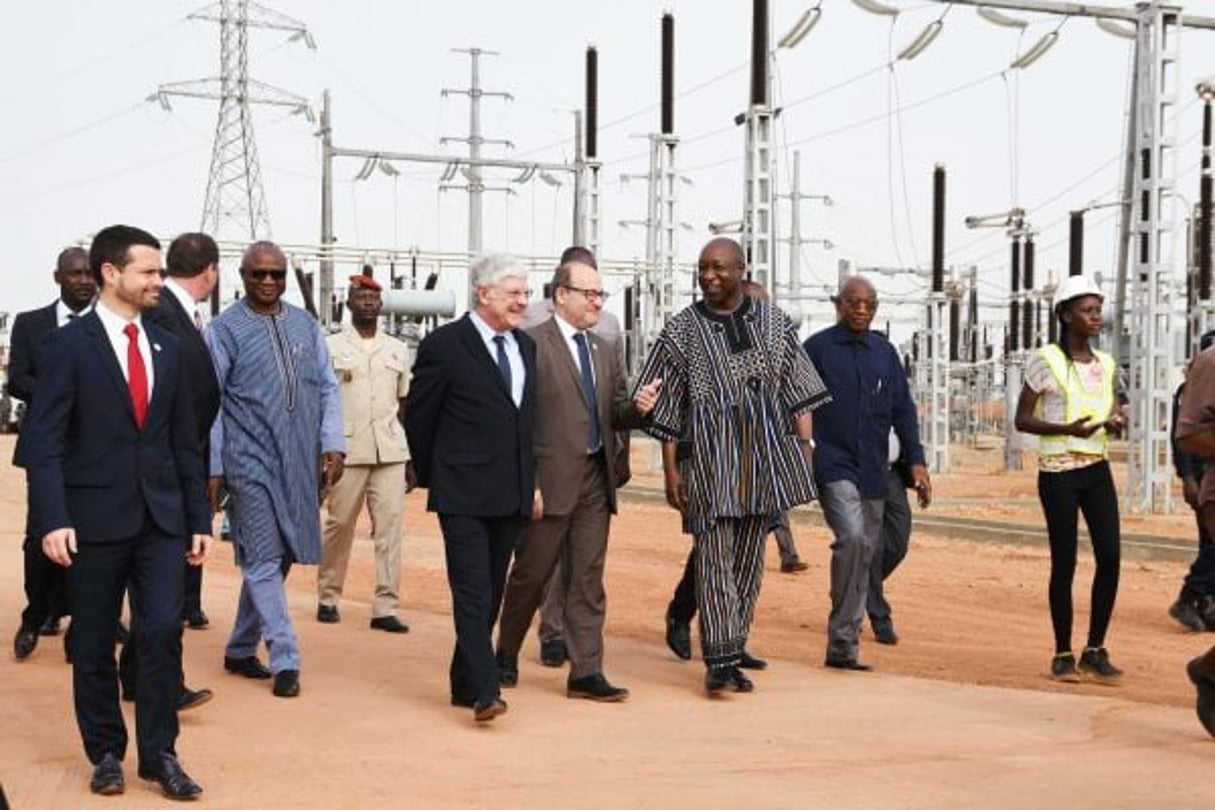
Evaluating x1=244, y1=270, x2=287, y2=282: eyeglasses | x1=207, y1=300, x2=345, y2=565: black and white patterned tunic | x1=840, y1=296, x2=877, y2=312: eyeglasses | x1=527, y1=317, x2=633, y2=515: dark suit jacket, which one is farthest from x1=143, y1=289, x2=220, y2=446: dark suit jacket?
x1=840, y1=296, x2=877, y2=312: eyeglasses

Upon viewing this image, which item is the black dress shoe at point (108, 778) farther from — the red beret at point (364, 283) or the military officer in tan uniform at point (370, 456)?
the red beret at point (364, 283)

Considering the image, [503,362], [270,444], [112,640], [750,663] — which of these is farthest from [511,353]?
[112,640]

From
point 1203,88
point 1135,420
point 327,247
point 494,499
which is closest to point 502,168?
point 327,247

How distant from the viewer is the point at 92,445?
639cm

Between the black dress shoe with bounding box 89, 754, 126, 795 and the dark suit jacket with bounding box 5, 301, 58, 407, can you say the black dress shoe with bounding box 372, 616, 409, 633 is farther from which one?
the black dress shoe with bounding box 89, 754, 126, 795

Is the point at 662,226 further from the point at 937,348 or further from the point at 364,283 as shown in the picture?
the point at 364,283

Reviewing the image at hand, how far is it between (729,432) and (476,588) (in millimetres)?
1488

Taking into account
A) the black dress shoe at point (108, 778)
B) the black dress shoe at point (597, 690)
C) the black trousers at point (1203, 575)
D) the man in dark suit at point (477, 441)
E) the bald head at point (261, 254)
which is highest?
the bald head at point (261, 254)

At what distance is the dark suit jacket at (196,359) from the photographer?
309 inches

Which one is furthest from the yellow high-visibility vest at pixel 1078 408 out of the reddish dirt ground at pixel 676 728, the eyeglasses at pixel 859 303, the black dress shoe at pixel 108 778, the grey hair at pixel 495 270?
the black dress shoe at pixel 108 778

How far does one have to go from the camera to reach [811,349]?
33.6 ft

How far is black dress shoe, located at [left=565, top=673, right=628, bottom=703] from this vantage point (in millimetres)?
8503

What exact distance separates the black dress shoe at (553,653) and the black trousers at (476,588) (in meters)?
1.50

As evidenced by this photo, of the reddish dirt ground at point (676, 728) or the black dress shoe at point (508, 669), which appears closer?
the reddish dirt ground at point (676, 728)
